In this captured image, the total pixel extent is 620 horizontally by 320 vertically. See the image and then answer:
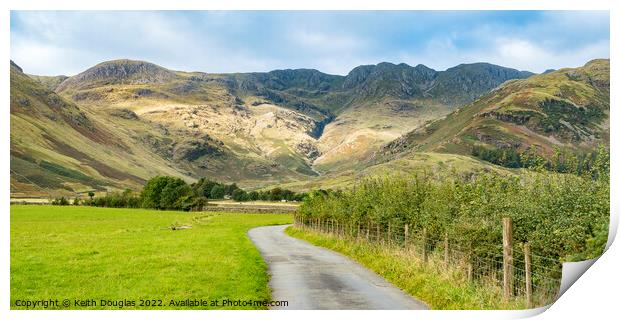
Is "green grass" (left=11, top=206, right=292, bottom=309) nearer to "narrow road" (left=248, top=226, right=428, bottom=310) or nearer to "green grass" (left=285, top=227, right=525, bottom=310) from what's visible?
"narrow road" (left=248, top=226, right=428, bottom=310)

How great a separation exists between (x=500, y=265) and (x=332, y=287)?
7997mm

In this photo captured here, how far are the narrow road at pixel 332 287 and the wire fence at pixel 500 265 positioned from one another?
9.41 feet

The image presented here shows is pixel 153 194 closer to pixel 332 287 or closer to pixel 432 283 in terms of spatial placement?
pixel 332 287

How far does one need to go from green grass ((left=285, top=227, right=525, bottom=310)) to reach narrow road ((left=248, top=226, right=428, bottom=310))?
0.56 meters

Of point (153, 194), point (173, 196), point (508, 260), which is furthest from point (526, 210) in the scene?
point (153, 194)

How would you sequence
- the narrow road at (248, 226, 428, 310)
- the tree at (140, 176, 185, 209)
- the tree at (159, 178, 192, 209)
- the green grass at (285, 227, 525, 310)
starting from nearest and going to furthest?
the green grass at (285, 227, 525, 310) < the narrow road at (248, 226, 428, 310) < the tree at (159, 178, 192, 209) < the tree at (140, 176, 185, 209)

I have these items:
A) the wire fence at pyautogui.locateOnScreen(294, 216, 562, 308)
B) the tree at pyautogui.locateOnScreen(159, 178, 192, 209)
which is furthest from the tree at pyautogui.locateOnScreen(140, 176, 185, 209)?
the wire fence at pyautogui.locateOnScreen(294, 216, 562, 308)

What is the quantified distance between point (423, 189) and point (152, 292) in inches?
838

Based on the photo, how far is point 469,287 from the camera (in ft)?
68.8

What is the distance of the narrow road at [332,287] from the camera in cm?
2081

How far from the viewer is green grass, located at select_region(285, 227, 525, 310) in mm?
19530

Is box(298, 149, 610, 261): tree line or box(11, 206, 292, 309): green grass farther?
box(11, 206, 292, 309): green grass

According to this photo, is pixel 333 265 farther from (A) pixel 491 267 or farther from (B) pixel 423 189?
(A) pixel 491 267
